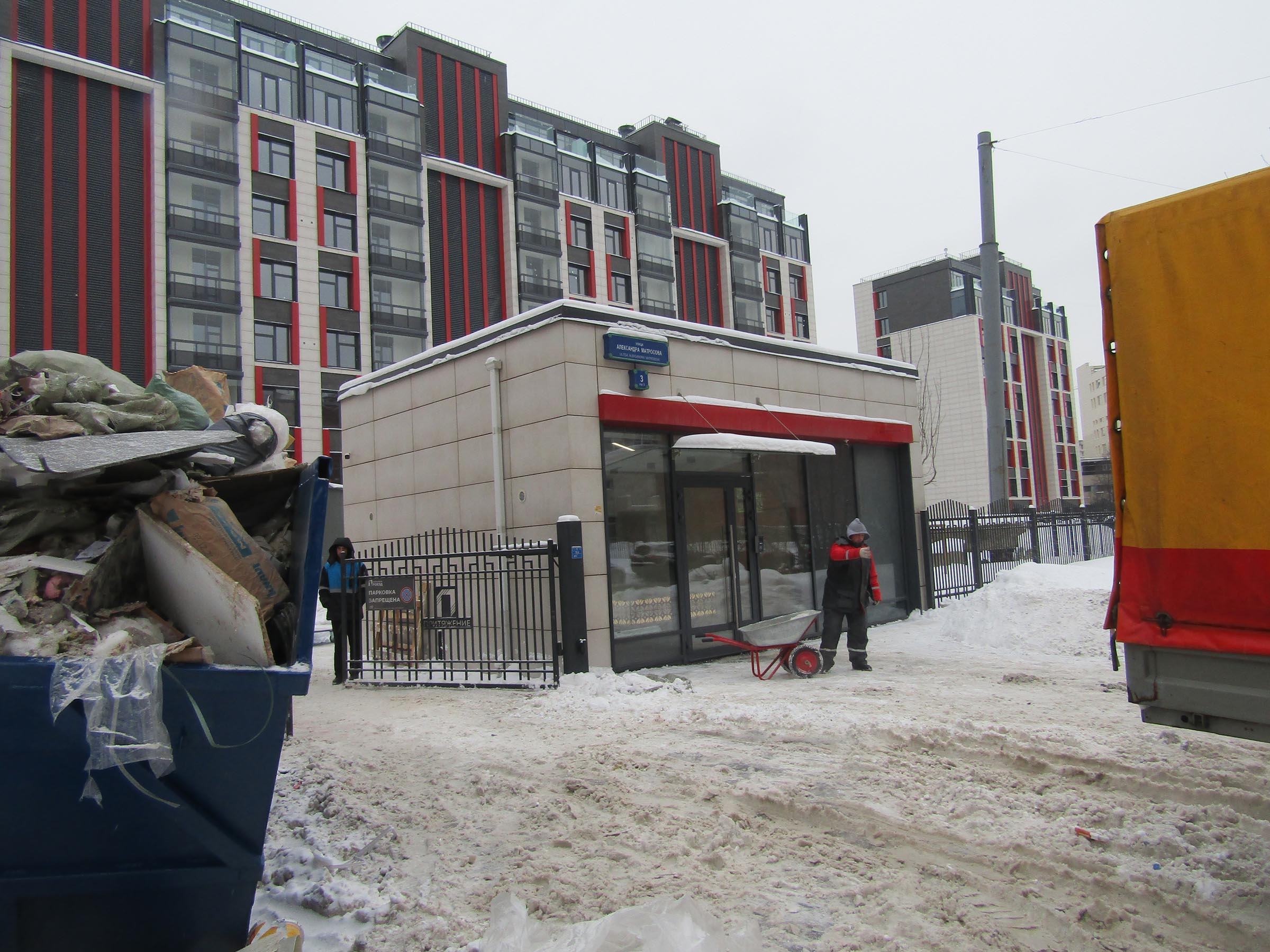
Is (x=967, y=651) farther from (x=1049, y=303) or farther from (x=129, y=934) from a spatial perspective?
(x=1049, y=303)

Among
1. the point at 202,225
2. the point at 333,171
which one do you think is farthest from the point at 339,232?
the point at 202,225

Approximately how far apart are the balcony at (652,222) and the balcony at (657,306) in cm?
398

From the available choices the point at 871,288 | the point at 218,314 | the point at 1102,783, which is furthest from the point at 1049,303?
the point at 1102,783

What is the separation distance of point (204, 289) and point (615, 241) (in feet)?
73.9

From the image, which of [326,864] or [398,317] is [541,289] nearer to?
[398,317]

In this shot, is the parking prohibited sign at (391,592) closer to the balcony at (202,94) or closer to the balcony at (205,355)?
the balcony at (205,355)

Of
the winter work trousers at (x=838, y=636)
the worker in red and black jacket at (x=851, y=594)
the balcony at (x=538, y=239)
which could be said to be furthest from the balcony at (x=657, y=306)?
the winter work trousers at (x=838, y=636)

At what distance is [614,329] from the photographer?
10484 millimetres

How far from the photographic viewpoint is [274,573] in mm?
3264

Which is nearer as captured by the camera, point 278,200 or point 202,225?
point 202,225

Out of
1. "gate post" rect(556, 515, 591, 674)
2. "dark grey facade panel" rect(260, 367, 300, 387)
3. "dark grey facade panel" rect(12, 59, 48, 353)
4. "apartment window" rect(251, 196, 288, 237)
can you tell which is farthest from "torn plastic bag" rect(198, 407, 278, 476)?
"apartment window" rect(251, 196, 288, 237)

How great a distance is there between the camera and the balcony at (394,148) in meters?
37.8

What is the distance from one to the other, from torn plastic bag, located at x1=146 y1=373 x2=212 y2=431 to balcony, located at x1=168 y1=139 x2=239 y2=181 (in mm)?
34845

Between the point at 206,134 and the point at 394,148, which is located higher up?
the point at 394,148
